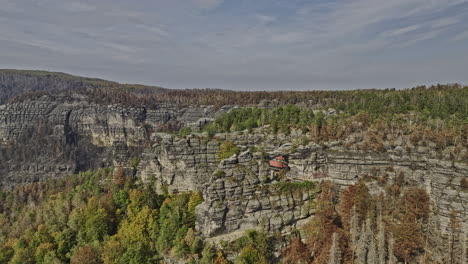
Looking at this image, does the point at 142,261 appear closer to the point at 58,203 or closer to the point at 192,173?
the point at 192,173

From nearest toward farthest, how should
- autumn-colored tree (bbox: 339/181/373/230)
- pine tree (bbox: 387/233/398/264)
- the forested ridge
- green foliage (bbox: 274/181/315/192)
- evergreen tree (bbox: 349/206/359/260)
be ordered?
pine tree (bbox: 387/233/398/264) → the forested ridge → evergreen tree (bbox: 349/206/359/260) → autumn-colored tree (bbox: 339/181/373/230) → green foliage (bbox: 274/181/315/192)

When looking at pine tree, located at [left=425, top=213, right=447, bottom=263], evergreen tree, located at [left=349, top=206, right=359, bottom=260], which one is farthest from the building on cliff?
pine tree, located at [left=425, top=213, right=447, bottom=263]

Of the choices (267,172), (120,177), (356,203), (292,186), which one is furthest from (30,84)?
(356,203)

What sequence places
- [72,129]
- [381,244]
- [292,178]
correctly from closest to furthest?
1. [381,244]
2. [292,178]
3. [72,129]

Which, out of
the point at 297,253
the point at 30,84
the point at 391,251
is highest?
the point at 30,84

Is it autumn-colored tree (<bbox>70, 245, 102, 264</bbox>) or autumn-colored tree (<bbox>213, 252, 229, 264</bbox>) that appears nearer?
autumn-colored tree (<bbox>213, 252, 229, 264</bbox>)

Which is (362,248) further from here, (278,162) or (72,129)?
(72,129)

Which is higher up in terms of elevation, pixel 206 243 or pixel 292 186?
pixel 292 186

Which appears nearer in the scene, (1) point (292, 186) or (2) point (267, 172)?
(1) point (292, 186)

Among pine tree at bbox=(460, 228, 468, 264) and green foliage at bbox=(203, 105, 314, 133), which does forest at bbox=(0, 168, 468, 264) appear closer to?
pine tree at bbox=(460, 228, 468, 264)
